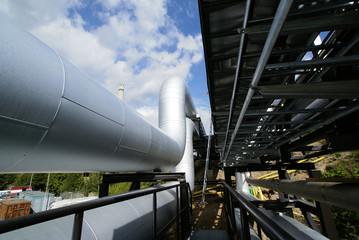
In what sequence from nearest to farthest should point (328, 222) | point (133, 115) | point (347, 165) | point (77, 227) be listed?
1. point (77, 227)
2. point (133, 115)
3. point (328, 222)
4. point (347, 165)

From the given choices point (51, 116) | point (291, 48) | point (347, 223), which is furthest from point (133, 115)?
point (347, 223)

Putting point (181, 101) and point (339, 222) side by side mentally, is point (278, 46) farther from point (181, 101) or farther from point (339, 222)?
point (339, 222)

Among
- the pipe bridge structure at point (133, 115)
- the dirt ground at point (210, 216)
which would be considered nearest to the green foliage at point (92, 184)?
the dirt ground at point (210, 216)

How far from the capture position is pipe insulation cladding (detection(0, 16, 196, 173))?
99 centimetres

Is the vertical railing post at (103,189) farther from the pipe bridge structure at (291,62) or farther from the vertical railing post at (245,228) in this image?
the vertical railing post at (245,228)

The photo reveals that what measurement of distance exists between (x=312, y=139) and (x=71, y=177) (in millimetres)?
36480

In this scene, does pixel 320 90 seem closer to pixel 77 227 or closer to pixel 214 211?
pixel 77 227

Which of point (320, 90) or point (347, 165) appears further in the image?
point (347, 165)

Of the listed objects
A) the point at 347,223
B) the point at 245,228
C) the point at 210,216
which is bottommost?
the point at 210,216

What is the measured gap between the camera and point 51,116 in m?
1.18

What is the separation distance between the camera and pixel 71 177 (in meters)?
31.1

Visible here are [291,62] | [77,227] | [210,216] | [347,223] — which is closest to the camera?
[77,227]

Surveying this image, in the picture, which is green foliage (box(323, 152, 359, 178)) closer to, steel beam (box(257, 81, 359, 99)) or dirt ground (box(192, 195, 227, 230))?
dirt ground (box(192, 195, 227, 230))

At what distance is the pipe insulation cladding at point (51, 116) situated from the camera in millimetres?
986
